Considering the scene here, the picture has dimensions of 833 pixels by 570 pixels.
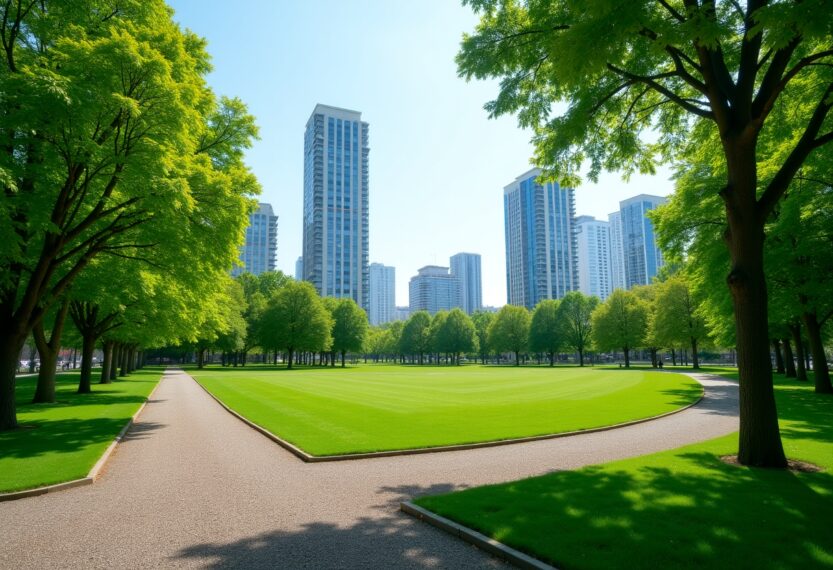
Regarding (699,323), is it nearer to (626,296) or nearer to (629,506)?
(626,296)

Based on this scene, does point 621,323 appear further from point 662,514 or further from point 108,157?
point 108,157

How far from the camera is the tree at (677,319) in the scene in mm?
62438

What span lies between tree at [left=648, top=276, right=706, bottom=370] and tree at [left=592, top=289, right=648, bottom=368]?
11396 millimetres

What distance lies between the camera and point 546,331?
10044cm

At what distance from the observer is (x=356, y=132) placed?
194m

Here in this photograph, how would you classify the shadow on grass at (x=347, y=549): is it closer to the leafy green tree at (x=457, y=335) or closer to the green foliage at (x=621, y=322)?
the green foliage at (x=621, y=322)

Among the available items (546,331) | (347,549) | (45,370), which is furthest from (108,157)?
(546,331)

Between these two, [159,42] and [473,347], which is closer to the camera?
[159,42]

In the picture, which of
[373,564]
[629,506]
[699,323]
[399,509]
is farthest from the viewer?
[699,323]

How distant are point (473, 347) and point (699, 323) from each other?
58.6 meters

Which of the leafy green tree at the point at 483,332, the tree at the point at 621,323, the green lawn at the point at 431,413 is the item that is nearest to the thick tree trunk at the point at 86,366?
the green lawn at the point at 431,413

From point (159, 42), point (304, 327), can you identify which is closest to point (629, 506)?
point (159, 42)

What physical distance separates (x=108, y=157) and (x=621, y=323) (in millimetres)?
79005

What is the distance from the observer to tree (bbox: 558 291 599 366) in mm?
98812
